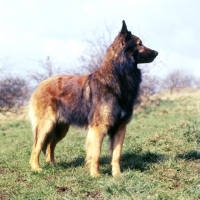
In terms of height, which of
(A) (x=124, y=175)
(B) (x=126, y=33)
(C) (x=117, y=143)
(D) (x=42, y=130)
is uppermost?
(B) (x=126, y=33)

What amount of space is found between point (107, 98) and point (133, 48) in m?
1.08

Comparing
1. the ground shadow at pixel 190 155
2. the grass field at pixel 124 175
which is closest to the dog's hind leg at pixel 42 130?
the grass field at pixel 124 175

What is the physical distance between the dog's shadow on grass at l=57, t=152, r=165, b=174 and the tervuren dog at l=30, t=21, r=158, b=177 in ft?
1.42

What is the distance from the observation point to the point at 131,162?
6863mm

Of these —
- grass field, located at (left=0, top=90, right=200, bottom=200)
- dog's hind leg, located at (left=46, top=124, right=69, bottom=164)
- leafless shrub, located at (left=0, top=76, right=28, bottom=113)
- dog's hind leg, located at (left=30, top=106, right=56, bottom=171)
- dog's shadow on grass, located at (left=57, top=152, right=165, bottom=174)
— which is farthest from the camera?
leafless shrub, located at (left=0, top=76, right=28, bottom=113)

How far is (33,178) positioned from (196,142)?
432 cm

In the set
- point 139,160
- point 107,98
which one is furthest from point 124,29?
point 139,160

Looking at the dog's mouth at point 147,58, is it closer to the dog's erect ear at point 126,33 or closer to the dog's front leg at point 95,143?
the dog's erect ear at point 126,33

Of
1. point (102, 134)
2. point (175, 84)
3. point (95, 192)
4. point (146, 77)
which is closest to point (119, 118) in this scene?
point (102, 134)

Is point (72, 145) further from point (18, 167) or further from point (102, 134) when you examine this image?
point (102, 134)

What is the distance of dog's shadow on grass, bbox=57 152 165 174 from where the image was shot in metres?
6.39

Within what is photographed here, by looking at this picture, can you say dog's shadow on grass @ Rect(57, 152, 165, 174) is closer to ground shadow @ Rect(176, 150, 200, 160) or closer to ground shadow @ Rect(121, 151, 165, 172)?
ground shadow @ Rect(121, 151, 165, 172)

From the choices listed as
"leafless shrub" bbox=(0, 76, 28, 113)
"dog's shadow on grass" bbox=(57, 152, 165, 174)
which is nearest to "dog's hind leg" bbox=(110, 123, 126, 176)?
"dog's shadow on grass" bbox=(57, 152, 165, 174)

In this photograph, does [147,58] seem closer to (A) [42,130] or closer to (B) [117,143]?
(B) [117,143]
